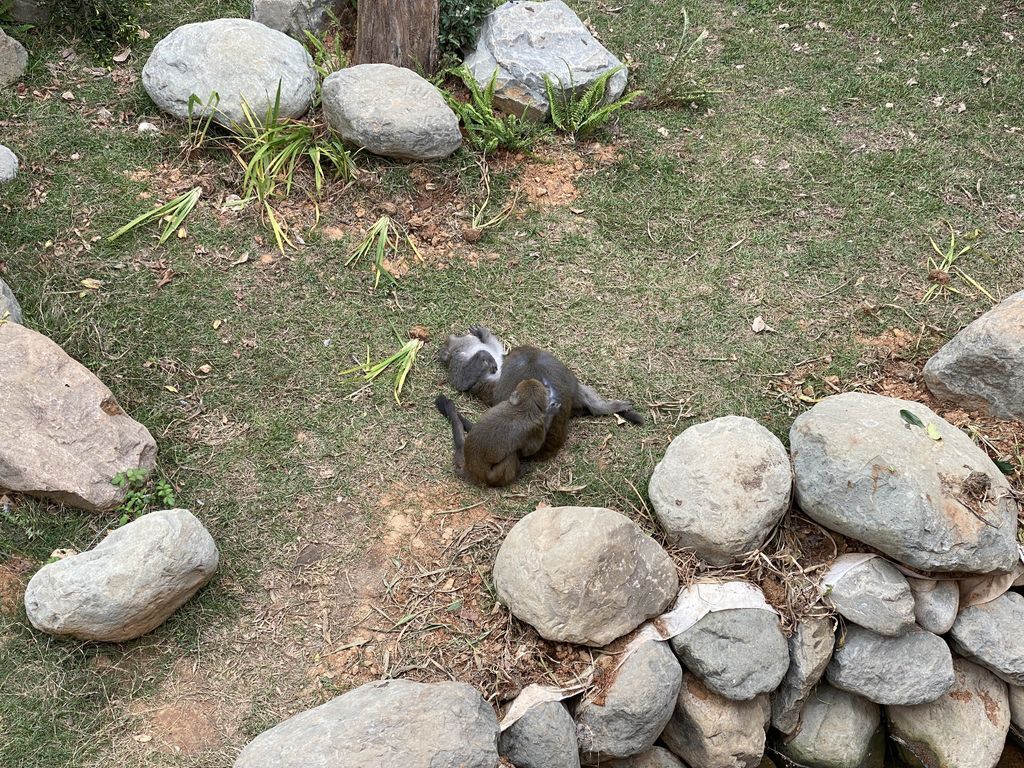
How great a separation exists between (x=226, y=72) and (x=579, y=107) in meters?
3.08

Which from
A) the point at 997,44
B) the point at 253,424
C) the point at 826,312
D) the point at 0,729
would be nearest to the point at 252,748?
the point at 0,729

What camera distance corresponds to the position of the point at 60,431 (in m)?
5.55

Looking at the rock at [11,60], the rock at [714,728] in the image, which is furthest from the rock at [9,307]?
the rock at [714,728]

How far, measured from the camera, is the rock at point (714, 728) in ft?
17.3

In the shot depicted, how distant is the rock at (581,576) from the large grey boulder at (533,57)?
14.3 ft

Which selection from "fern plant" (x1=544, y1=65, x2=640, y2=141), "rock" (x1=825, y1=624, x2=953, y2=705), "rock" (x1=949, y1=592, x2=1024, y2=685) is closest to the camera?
"rock" (x1=825, y1=624, x2=953, y2=705)

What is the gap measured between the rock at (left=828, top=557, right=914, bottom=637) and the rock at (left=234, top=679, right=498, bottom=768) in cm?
238

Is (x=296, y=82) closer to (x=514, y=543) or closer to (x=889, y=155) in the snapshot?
(x=514, y=543)

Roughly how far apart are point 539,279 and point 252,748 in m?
4.22

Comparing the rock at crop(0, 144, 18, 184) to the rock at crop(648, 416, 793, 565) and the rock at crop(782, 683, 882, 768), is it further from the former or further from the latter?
the rock at crop(782, 683, 882, 768)

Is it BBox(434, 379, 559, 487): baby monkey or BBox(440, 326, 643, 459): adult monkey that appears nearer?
BBox(434, 379, 559, 487): baby monkey

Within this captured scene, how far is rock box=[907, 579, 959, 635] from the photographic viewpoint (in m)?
5.56

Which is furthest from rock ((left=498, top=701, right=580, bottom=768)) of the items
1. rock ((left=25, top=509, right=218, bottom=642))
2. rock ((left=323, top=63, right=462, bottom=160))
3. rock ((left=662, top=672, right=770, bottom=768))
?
rock ((left=323, top=63, right=462, bottom=160))

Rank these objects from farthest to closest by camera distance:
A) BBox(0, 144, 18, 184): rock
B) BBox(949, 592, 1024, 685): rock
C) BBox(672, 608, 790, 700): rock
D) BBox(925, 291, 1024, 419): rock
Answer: BBox(0, 144, 18, 184): rock < BBox(925, 291, 1024, 419): rock < BBox(949, 592, 1024, 685): rock < BBox(672, 608, 790, 700): rock
